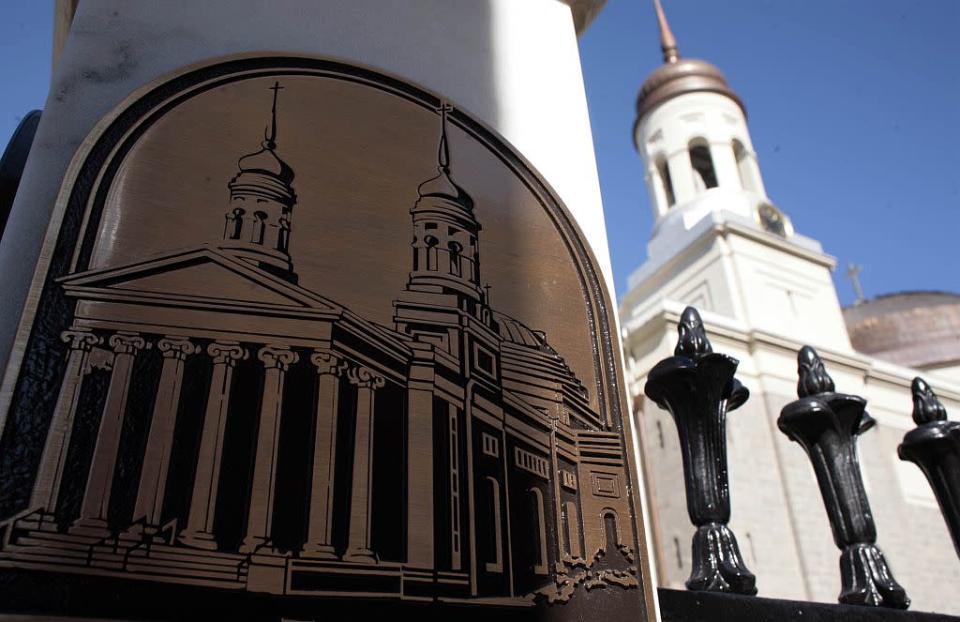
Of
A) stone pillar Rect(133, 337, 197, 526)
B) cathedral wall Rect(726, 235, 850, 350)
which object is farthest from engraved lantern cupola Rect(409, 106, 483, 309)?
cathedral wall Rect(726, 235, 850, 350)

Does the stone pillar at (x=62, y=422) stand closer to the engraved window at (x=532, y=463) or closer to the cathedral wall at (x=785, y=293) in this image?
the engraved window at (x=532, y=463)

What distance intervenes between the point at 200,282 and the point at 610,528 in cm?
112

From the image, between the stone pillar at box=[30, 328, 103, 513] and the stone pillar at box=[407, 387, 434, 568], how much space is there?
0.69 m

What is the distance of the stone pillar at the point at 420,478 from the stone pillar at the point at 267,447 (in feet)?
0.97

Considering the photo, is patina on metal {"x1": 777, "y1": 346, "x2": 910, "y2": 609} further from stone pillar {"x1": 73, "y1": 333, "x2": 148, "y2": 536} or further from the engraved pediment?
stone pillar {"x1": 73, "y1": 333, "x2": 148, "y2": 536}

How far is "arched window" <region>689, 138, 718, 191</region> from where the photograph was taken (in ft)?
67.7

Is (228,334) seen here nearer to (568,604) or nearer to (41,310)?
(41,310)

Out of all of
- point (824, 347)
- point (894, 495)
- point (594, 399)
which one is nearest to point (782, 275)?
point (824, 347)

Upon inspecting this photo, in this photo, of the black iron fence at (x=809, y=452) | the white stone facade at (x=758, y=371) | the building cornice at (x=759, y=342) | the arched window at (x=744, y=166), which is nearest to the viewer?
the black iron fence at (x=809, y=452)

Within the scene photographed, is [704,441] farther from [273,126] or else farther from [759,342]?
[759,342]

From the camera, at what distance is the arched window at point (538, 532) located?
5.72ft

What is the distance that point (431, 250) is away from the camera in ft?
6.57

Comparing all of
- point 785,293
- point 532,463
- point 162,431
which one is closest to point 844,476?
point 532,463

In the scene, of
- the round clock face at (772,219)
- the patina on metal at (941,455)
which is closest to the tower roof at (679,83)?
the round clock face at (772,219)
